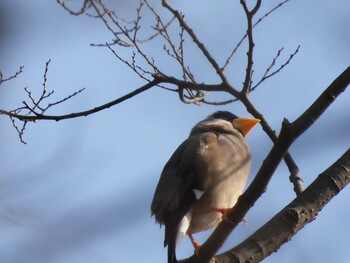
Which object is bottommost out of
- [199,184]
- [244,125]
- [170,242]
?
[170,242]

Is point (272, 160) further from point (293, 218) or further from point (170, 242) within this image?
point (170, 242)

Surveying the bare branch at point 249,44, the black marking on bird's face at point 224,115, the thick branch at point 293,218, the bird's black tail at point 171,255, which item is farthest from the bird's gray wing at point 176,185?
Answer: the black marking on bird's face at point 224,115

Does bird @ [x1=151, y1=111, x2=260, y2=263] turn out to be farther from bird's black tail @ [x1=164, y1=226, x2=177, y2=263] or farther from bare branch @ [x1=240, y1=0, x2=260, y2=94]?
bare branch @ [x1=240, y1=0, x2=260, y2=94]

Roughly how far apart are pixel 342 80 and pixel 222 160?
64.5 inches

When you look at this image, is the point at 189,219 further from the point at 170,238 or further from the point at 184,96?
the point at 184,96

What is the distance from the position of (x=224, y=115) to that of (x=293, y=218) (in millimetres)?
2483

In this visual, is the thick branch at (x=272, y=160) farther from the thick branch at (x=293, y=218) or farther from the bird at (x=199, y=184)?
the bird at (x=199, y=184)

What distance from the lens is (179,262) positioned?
12.1 feet

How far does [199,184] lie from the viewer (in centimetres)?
443

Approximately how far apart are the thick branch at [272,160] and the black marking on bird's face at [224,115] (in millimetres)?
2511

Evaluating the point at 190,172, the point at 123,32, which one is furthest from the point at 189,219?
the point at 123,32

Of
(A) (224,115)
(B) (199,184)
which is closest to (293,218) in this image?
(B) (199,184)

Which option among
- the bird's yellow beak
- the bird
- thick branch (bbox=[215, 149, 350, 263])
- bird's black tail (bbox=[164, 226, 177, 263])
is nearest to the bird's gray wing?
the bird

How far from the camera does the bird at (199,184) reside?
13.8 ft
